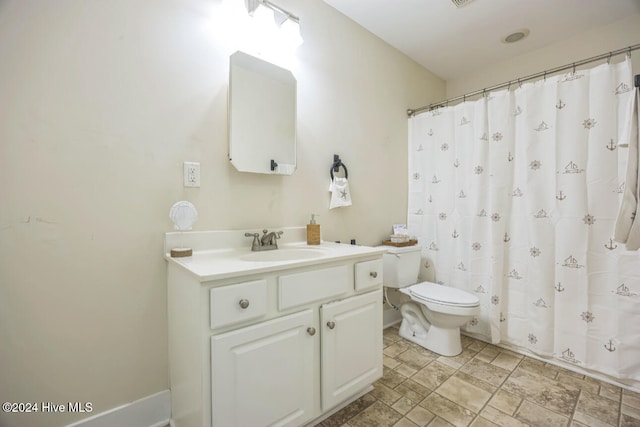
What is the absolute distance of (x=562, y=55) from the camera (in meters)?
2.21

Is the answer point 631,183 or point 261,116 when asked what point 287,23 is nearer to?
point 261,116

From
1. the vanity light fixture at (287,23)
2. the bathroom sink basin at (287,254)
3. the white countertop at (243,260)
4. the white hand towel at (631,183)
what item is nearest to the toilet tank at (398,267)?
the white countertop at (243,260)

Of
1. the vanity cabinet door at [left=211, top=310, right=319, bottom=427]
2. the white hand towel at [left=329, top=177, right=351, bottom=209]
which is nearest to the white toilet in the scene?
the white hand towel at [left=329, top=177, right=351, bottom=209]

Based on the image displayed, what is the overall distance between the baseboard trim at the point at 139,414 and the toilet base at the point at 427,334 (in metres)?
1.65

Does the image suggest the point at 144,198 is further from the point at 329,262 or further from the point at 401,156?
the point at 401,156

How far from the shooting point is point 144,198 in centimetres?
123

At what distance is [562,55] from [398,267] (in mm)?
2203

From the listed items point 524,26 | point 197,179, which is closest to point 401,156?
point 524,26

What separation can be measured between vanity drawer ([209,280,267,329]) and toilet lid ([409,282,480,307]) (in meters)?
1.30

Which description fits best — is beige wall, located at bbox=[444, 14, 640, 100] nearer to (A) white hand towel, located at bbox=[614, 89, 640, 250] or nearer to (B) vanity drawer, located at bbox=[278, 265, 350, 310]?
(A) white hand towel, located at bbox=[614, 89, 640, 250]

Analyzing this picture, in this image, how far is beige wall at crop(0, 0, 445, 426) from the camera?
1.00 meters

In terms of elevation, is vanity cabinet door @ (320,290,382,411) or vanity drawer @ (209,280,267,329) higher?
vanity drawer @ (209,280,267,329)

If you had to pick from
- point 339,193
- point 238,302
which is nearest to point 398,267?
point 339,193

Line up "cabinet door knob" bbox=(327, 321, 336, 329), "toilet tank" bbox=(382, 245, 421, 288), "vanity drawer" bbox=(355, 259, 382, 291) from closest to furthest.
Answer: "cabinet door knob" bbox=(327, 321, 336, 329) → "vanity drawer" bbox=(355, 259, 382, 291) → "toilet tank" bbox=(382, 245, 421, 288)
